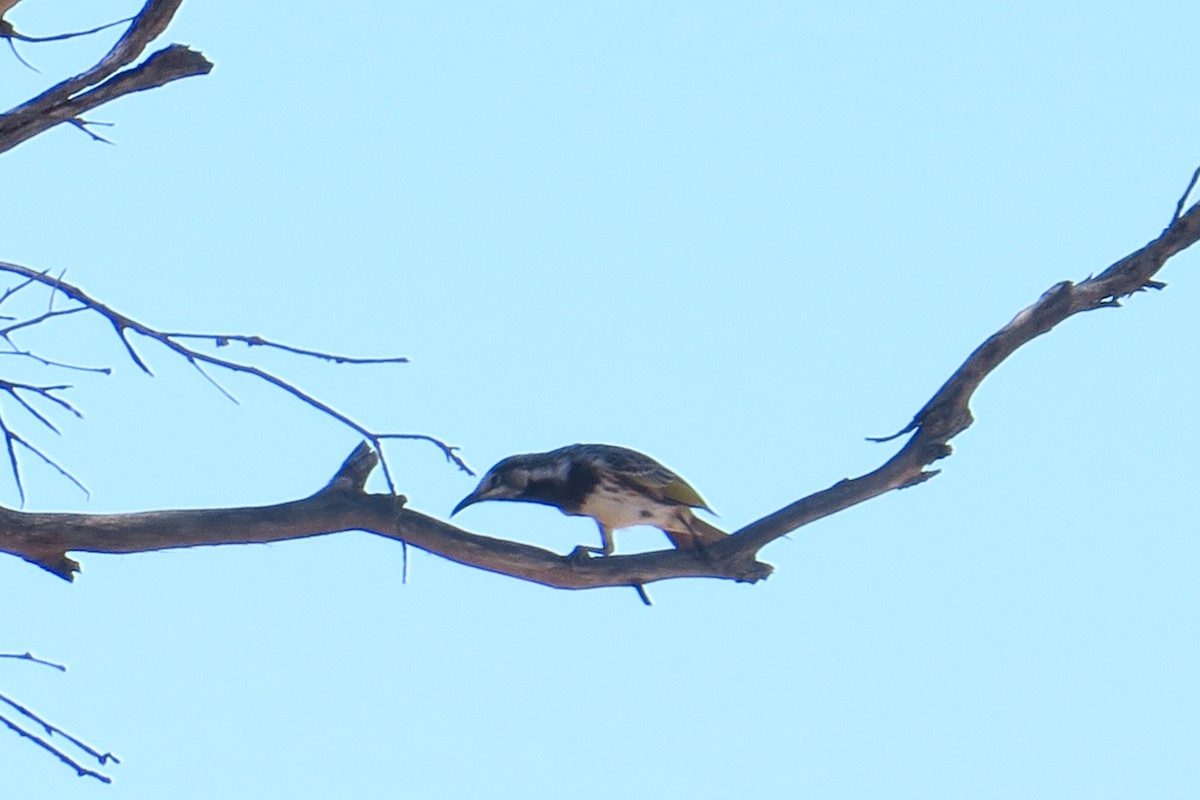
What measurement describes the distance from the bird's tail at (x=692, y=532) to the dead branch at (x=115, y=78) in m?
3.08

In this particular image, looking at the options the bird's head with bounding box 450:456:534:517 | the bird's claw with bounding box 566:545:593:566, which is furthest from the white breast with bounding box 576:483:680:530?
the bird's claw with bounding box 566:545:593:566

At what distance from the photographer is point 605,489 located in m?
6.79

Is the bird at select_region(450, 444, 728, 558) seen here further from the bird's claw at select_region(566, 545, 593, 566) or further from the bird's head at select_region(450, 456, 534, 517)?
the bird's claw at select_region(566, 545, 593, 566)

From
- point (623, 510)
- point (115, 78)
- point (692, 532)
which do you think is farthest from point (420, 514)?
point (623, 510)

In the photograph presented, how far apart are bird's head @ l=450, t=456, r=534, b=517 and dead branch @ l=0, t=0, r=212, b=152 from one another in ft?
11.6

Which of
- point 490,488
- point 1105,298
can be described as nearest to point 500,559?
point 1105,298

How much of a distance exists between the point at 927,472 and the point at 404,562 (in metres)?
1.67

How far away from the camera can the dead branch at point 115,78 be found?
401 cm

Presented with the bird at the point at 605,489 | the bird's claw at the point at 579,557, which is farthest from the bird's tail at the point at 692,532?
the bird's claw at the point at 579,557

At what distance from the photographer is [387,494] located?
179 inches

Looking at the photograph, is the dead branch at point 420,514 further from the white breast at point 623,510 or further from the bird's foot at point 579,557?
the white breast at point 623,510

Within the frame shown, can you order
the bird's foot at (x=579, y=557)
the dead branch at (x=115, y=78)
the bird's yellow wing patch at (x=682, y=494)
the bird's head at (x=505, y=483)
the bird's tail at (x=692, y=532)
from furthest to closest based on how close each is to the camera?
the bird's head at (x=505, y=483), the bird's yellow wing patch at (x=682, y=494), the bird's tail at (x=692, y=532), the bird's foot at (x=579, y=557), the dead branch at (x=115, y=78)

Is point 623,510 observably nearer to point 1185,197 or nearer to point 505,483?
point 505,483

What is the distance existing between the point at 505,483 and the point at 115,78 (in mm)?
3685
